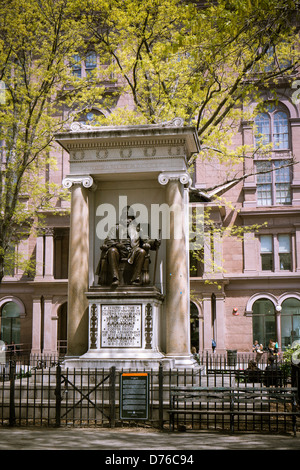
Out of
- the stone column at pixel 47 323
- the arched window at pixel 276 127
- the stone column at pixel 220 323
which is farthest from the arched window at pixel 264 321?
the stone column at pixel 47 323

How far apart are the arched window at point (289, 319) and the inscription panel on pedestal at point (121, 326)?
82.2 feet

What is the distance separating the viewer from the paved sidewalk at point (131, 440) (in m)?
8.34

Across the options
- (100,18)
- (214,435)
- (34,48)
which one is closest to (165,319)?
(214,435)

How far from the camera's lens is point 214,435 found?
9.57m

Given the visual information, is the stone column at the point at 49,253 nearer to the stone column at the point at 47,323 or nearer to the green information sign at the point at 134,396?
the stone column at the point at 47,323

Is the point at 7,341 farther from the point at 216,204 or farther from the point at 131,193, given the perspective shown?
the point at 131,193

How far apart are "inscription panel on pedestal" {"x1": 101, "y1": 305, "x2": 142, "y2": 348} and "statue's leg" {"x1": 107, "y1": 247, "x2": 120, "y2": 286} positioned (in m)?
0.62

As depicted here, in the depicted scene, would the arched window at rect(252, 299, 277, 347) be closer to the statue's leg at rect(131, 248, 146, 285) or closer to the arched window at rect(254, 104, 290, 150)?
the arched window at rect(254, 104, 290, 150)

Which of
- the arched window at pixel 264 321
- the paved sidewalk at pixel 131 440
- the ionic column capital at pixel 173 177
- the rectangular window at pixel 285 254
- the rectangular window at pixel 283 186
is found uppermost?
the rectangular window at pixel 283 186

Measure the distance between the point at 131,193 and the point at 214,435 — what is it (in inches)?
279

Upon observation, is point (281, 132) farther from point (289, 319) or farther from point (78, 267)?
point (78, 267)

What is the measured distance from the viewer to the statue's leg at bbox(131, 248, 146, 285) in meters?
13.1

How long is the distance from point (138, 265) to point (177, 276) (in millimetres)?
965

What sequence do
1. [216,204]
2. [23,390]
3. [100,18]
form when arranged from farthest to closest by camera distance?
[216,204] → [100,18] → [23,390]
